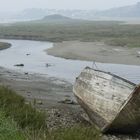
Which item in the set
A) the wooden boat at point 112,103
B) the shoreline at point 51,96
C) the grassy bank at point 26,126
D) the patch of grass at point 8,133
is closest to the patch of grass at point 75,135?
the grassy bank at point 26,126

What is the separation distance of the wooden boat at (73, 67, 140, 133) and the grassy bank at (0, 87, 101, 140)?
1.34 m

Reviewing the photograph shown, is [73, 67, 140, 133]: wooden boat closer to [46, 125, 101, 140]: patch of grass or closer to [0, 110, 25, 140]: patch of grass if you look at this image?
[46, 125, 101, 140]: patch of grass

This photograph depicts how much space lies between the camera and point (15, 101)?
45.1ft

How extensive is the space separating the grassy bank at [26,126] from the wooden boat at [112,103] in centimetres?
134

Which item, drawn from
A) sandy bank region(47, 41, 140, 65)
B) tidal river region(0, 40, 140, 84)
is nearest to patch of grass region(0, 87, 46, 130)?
tidal river region(0, 40, 140, 84)

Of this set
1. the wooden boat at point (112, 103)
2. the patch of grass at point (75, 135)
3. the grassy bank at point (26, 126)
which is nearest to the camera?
the grassy bank at point (26, 126)

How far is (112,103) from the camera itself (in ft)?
44.4

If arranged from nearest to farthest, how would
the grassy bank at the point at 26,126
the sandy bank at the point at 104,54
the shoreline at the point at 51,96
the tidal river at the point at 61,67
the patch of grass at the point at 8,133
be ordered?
the patch of grass at the point at 8,133 < the grassy bank at the point at 26,126 < the shoreline at the point at 51,96 < the tidal river at the point at 61,67 < the sandy bank at the point at 104,54

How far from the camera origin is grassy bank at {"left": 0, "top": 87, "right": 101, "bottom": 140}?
351 inches

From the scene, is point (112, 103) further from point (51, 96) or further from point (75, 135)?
point (51, 96)

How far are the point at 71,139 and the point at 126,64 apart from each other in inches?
1122

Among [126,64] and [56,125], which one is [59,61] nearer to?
[126,64]

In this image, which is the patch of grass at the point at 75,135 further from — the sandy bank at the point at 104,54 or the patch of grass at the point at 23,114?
the sandy bank at the point at 104,54

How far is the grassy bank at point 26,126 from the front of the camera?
8925 millimetres
